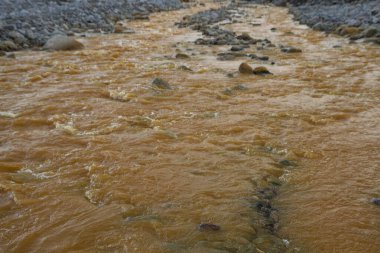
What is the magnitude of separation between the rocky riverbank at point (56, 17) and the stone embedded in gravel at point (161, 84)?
524 centimetres

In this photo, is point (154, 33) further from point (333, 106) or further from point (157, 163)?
point (157, 163)

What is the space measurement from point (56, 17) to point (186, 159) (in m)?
12.6

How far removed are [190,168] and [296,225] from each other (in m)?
1.36

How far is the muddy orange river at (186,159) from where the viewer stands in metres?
3.05

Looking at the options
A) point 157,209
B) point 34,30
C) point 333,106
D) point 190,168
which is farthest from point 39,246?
point 34,30

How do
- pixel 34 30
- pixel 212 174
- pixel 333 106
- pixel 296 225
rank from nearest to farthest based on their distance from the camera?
pixel 296 225 → pixel 212 174 → pixel 333 106 → pixel 34 30

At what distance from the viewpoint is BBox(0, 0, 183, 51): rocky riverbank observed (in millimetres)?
11203

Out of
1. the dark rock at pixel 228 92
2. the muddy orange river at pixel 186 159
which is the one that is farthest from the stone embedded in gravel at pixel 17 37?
the dark rock at pixel 228 92

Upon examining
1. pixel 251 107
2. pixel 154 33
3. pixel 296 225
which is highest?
pixel 296 225

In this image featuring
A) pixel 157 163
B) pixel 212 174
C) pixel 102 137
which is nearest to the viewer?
pixel 212 174

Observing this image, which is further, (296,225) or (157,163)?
(157,163)

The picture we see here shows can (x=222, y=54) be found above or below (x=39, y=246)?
below

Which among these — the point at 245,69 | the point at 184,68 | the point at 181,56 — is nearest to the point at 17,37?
the point at 181,56

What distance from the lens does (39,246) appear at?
9.57ft
